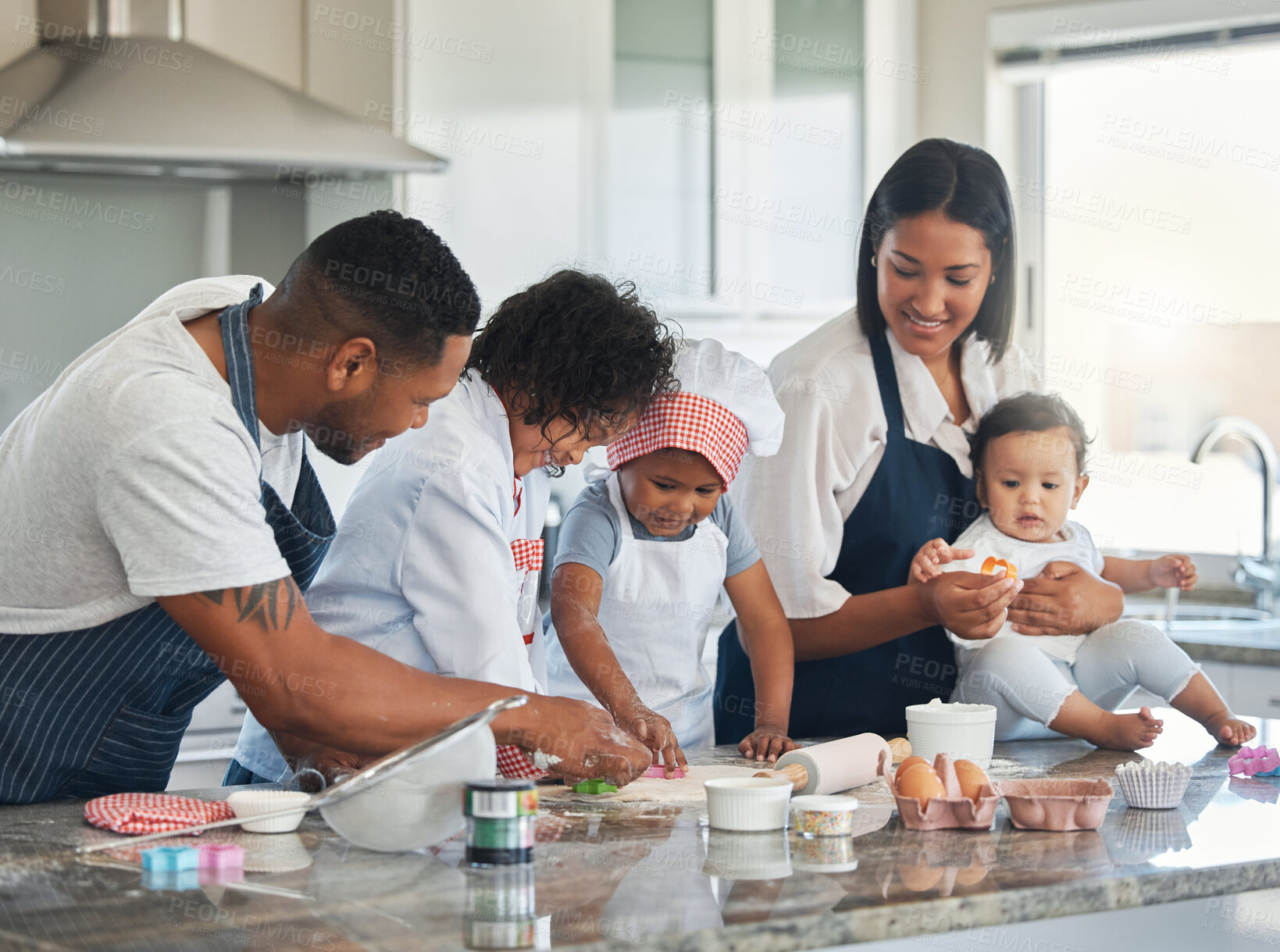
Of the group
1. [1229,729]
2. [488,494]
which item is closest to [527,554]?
[488,494]

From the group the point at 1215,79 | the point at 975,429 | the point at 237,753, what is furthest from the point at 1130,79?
the point at 237,753

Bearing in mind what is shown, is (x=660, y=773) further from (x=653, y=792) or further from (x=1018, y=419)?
(x=1018, y=419)

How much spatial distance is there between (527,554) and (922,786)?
1.72 ft

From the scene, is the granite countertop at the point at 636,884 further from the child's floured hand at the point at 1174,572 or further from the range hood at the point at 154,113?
the range hood at the point at 154,113

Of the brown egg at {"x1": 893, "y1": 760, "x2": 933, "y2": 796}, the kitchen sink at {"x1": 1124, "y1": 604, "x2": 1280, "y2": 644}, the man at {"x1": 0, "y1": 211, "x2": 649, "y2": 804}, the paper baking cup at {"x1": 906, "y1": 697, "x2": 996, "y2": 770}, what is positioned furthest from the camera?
the kitchen sink at {"x1": 1124, "y1": 604, "x2": 1280, "y2": 644}

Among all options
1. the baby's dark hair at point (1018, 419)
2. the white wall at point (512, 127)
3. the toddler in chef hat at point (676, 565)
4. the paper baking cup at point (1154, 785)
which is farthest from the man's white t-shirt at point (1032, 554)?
the white wall at point (512, 127)

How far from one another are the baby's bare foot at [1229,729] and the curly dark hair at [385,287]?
1078 mm

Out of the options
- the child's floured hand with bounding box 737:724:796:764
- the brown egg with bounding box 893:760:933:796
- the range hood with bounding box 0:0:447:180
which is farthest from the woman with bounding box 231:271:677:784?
the range hood with bounding box 0:0:447:180

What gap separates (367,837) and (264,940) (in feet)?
0.68

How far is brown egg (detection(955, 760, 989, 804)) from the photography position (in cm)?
112

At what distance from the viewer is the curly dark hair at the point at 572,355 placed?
138 cm

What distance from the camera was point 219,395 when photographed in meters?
1.09

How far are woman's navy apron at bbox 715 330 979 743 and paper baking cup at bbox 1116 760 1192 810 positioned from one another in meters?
0.53

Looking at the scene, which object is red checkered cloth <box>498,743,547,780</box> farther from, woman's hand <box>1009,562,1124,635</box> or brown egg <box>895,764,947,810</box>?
woman's hand <box>1009,562,1124,635</box>
